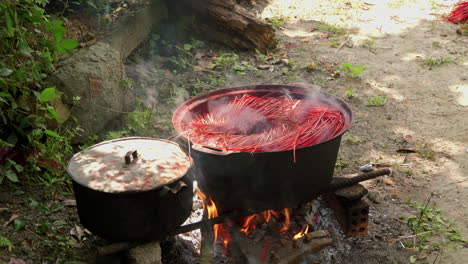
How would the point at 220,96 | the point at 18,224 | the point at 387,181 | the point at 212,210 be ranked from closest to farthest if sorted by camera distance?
1. the point at 18,224
2. the point at 212,210
3. the point at 220,96
4. the point at 387,181

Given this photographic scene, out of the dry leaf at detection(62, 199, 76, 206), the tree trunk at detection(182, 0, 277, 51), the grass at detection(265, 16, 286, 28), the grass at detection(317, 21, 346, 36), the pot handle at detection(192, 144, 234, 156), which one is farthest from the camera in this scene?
the grass at detection(265, 16, 286, 28)

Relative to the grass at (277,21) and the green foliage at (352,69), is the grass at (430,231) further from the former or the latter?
the grass at (277,21)

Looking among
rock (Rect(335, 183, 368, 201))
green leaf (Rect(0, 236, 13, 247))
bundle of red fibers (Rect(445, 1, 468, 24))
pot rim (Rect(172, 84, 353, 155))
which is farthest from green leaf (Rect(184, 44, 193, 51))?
bundle of red fibers (Rect(445, 1, 468, 24))

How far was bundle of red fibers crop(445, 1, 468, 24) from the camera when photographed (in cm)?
842

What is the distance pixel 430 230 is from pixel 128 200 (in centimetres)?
256

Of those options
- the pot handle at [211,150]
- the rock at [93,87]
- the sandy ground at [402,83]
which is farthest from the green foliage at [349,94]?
the pot handle at [211,150]

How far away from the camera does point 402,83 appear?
257 inches

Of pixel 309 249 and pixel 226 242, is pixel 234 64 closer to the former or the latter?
pixel 226 242

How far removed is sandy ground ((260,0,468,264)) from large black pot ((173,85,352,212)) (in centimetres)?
129

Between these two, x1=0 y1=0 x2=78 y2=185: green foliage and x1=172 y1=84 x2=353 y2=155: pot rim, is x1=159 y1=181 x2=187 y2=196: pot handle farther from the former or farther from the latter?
x1=0 y1=0 x2=78 y2=185: green foliage

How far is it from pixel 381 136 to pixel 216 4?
10.6ft

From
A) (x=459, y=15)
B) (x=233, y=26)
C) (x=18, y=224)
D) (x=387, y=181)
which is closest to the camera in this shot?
(x=18, y=224)

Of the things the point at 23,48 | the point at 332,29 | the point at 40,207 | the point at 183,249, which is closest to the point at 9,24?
the point at 23,48

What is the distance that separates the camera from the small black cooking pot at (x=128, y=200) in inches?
108
